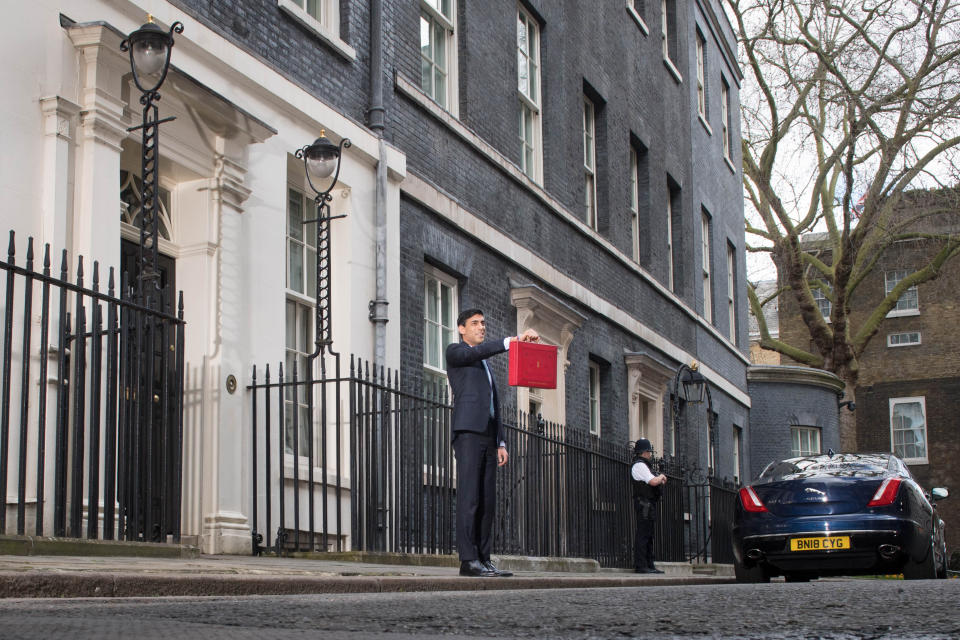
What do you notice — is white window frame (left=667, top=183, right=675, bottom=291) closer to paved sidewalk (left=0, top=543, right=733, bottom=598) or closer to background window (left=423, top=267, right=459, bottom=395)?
background window (left=423, top=267, right=459, bottom=395)

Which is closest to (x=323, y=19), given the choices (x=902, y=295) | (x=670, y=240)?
(x=670, y=240)

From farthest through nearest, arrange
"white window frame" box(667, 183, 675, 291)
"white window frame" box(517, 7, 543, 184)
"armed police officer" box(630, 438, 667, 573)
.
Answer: "white window frame" box(667, 183, 675, 291) < "white window frame" box(517, 7, 543, 184) < "armed police officer" box(630, 438, 667, 573)

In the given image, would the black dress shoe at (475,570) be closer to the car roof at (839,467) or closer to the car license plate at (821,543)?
the car license plate at (821,543)

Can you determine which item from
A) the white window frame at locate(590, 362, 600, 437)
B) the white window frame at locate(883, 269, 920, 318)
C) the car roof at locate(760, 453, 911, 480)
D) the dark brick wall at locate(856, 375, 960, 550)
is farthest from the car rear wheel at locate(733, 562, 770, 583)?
the white window frame at locate(883, 269, 920, 318)

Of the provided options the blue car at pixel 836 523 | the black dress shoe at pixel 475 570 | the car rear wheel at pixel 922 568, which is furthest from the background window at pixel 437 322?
the car rear wheel at pixel 922 568

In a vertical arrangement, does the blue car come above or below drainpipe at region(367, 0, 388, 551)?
below

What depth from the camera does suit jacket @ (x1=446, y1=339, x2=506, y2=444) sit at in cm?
795

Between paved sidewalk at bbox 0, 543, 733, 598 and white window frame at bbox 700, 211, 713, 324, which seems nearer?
paved sidewalk at bbox 0, 543, 733, 598

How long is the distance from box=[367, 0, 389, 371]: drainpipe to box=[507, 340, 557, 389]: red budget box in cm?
361

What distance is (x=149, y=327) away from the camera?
24.6ft

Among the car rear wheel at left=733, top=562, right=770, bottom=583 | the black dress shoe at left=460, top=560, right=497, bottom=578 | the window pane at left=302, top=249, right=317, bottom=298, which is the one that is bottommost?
the car rear wheel at left=733, top=562, right=770, bottom=583

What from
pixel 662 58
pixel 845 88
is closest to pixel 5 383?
pixel 662 58

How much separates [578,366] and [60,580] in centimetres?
1266

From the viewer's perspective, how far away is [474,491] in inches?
315
